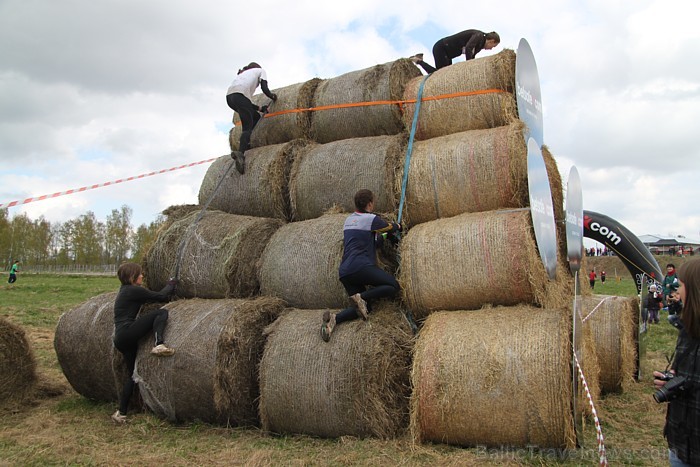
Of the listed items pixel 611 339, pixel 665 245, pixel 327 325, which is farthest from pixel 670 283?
pixel 665 245

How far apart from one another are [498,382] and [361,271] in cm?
163

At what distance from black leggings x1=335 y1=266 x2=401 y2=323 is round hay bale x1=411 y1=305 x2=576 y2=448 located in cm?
70

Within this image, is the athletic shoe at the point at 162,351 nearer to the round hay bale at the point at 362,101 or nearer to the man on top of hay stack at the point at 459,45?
→ the round hay bale at the point at 362,101

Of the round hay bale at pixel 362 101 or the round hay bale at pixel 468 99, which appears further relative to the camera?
the round hay bale at pixel 362 101

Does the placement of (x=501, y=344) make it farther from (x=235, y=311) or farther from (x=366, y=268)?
(x=235, y=311)

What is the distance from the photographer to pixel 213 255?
258 inches

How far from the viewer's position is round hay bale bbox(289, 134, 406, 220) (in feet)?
21.1

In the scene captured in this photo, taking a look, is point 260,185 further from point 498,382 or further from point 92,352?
point 498,382

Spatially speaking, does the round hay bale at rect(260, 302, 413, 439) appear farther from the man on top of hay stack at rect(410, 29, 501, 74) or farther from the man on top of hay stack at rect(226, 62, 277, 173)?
the man on top of hay stack at rect(410, 29, 501, 74)

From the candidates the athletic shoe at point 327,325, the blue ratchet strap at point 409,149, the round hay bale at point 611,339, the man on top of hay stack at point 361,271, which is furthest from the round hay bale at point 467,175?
the round hay bale at point 611,339

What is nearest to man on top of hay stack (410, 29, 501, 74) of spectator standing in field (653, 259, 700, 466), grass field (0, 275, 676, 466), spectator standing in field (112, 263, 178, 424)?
spectator standing in field (112, 263, 178, 424)

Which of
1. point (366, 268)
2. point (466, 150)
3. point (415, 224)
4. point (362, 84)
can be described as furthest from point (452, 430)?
point (362, 84)

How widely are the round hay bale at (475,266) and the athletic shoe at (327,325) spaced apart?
78cm

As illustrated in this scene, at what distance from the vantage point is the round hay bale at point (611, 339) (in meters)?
6.72
